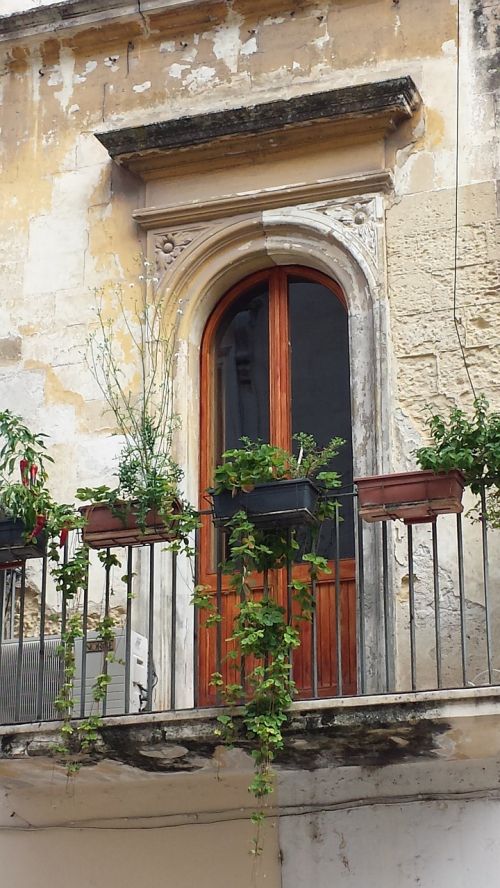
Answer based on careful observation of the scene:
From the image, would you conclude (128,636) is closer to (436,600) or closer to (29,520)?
(29,520)

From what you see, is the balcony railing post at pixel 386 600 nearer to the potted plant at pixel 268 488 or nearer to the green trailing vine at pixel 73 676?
the potted plant at pixel 268 488

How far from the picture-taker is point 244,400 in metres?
10.2

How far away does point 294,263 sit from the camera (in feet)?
33.7

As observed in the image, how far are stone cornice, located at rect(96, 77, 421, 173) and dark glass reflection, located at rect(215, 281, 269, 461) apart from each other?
91cm

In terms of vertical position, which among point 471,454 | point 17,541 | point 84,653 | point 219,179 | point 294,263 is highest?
point 219,179

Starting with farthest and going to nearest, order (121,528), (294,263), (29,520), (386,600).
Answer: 1. (294,263)
2. (29,520)
3. (121,528)
4. (386,600)

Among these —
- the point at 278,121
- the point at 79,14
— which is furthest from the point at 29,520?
the point at 79,14

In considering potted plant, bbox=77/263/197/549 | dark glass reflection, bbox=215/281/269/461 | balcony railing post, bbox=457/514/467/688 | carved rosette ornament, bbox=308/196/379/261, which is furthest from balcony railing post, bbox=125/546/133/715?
carved rosette ornament, bbox=308/196/379/261

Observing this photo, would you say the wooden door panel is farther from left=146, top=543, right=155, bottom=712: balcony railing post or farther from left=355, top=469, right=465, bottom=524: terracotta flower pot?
left=355, top=469, right=465, bottom=524: terracotta flower pot

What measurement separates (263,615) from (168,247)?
280 centimetres

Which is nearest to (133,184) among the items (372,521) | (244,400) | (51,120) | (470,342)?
(51,120)

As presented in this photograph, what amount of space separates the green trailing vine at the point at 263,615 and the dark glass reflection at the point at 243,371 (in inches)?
56.6

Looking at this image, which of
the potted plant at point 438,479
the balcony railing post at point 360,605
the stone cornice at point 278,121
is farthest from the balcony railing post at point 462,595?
the stone cornice at point 278,121

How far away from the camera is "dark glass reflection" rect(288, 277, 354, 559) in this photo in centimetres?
998
